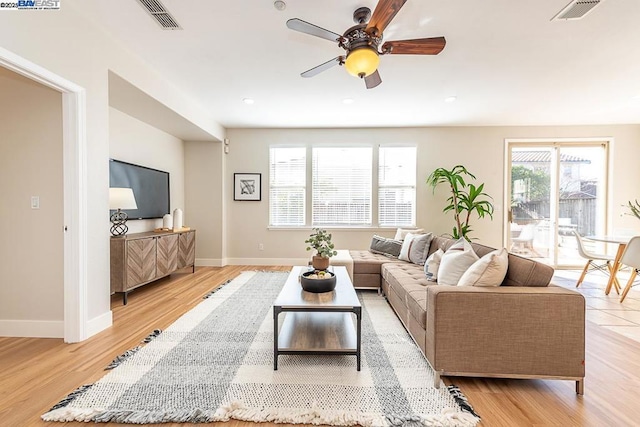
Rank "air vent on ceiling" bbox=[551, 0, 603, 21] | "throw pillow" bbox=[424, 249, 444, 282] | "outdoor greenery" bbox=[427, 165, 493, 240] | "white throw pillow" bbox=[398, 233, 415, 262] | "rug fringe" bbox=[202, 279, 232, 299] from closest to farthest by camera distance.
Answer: "air vent on ceiling" bbox=[551, 0, 603, 21] < "throw pillow" bbox=[424, 249, 444, 282] < "rug fringe" bbox=[202, 279, 232, 299] < "white throw pillow" bbox=[398, 233, 415, 262] < "outdoor greenery" bbox=[427, 165, 493, 240]

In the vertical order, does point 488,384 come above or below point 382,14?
below

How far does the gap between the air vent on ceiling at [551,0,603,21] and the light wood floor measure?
2619 millimetres

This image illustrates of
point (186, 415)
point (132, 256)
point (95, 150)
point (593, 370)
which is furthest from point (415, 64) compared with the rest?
point (132, 256)

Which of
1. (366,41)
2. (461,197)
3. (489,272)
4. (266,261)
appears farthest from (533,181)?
(266,261)

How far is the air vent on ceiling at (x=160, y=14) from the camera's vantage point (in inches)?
80.7

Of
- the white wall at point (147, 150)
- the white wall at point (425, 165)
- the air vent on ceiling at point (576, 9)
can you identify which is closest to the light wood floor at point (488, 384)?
the white wall at point (147, 150)

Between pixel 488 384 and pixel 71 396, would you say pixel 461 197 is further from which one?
pixel 71 396

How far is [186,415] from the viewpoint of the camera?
1.45 meters

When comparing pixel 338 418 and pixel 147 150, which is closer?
pixel 338 418

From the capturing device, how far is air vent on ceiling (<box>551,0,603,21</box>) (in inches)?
78.6

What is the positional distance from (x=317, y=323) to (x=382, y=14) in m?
2.28

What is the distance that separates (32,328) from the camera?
235 centimetres

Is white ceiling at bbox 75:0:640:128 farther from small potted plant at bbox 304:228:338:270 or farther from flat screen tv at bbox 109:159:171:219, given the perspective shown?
small potted plant at bbox 304:228:338:270

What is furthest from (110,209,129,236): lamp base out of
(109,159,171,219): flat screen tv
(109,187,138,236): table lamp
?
(109,159,171,219): flat screen tv
